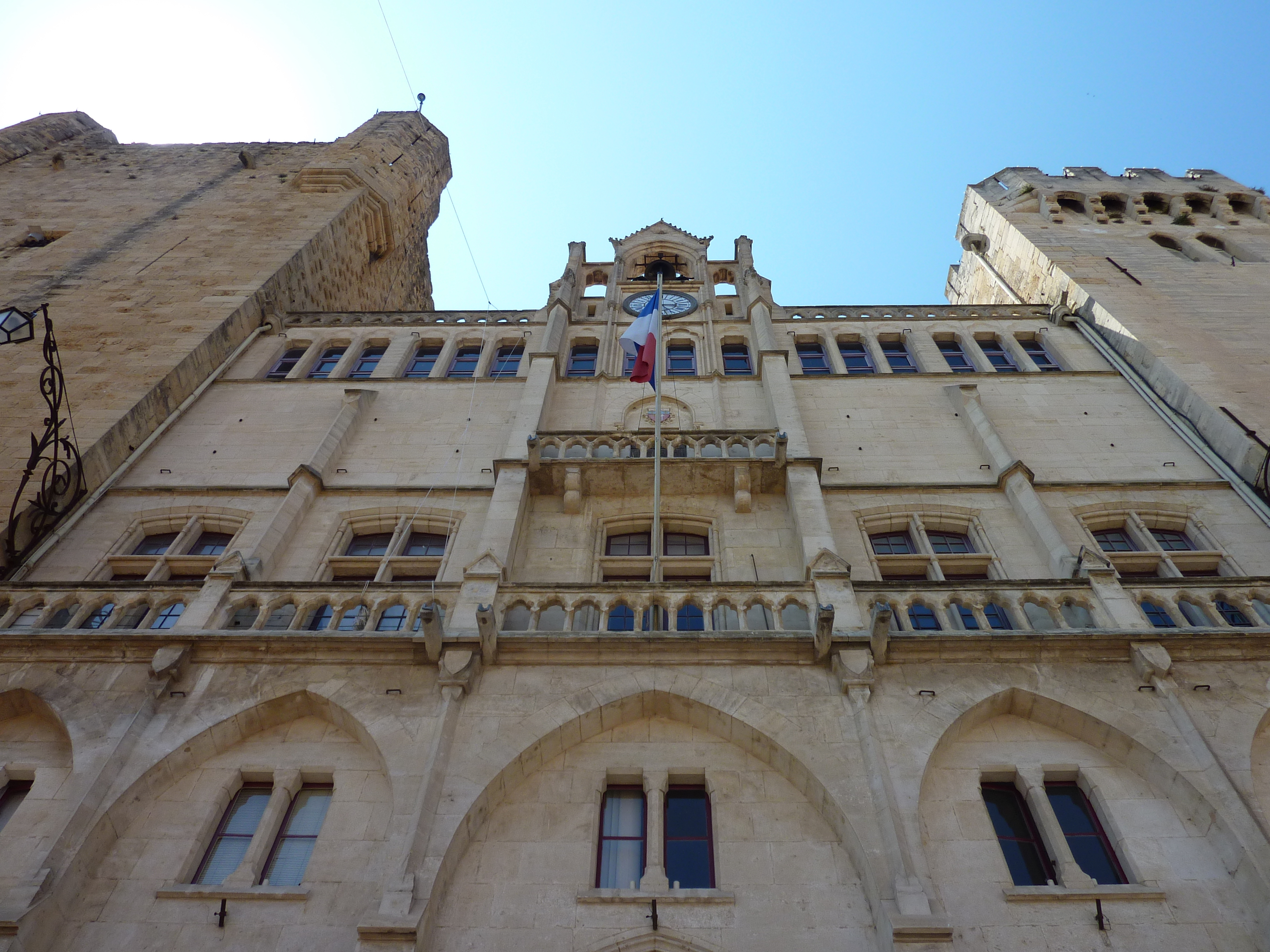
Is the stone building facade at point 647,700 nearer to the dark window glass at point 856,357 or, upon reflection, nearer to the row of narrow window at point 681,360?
the row of narrow window at point 681,360

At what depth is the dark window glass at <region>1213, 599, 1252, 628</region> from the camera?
12.5m

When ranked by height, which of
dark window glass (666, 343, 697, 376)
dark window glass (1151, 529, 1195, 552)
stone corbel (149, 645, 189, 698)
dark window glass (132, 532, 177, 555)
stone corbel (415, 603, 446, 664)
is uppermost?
dark window glass (666, 343, 697, 376)

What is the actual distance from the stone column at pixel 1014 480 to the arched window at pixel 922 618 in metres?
1.98

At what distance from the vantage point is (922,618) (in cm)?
1342

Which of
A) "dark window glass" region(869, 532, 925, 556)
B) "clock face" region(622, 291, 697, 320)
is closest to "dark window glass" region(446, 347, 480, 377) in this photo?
"clock face" region(622, 291, 697, 320)

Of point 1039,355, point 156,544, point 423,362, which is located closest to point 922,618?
point 1039,355

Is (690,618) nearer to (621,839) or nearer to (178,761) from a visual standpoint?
(621,839)

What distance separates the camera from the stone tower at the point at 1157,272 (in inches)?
725

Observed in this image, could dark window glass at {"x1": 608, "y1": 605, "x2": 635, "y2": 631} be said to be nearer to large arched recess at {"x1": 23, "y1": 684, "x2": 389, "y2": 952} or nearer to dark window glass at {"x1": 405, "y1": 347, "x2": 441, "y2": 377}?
large arched recess at {"x1": 23, "y1": 684, "x2": 389, "y2": 952}

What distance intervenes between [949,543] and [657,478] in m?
5.21

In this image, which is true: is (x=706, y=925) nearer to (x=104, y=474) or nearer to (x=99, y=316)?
(x=104, y=474)

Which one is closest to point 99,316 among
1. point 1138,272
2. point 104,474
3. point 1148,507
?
point 104,474

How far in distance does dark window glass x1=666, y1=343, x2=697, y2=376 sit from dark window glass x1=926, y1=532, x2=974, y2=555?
712 centimetres

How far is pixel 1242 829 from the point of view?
9539 millimetres
